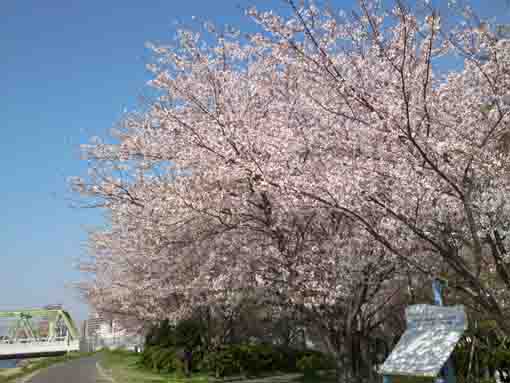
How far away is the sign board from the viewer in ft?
15.9

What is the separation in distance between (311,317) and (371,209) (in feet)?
7.78

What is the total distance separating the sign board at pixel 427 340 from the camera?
4852 mm

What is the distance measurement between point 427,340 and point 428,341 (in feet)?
0.10

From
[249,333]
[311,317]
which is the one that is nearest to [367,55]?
[311,317]

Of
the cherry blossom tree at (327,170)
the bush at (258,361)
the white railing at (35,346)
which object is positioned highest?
the cherry blossom tree at (327,170)

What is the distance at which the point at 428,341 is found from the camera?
5.11 metres

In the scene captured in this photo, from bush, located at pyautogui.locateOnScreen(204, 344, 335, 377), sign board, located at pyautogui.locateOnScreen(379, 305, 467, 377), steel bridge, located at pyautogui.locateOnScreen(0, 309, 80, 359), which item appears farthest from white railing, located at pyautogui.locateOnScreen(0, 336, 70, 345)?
sign board, located at pyautogui.locateOnScreen(379, 305, 467, 377)

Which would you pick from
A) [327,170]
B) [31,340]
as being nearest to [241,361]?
[327,170]

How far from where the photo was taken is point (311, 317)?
24.1ft

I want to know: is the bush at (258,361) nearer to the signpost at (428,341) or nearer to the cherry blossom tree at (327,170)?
the cherry blossom tree at (327,170)

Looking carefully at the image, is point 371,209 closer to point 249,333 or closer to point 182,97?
point 182,97

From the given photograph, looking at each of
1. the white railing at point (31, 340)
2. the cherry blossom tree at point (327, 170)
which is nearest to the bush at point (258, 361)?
the cherry blossom tree at point (327, 170)

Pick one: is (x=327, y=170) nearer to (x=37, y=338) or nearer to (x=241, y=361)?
(x=241, y=361)

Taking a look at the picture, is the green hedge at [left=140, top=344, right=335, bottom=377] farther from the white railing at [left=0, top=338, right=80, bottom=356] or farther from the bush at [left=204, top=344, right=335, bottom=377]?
the white railing at [left=0, top=338, right=80, bottom=356]
